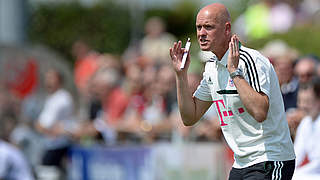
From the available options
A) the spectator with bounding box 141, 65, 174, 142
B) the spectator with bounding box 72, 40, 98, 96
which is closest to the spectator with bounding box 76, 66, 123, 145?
the spectator with bounding box 141, 65, 174, 142

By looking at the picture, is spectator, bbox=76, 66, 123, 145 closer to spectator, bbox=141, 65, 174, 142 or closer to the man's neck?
spectator, bbox=141, 65, 174, 142

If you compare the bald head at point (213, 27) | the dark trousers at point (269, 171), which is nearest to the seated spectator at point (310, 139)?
the dark trousers at point (269, 171)

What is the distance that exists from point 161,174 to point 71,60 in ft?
42.0

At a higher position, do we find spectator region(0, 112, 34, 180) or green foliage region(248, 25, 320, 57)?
green foliage region(248, 25, 320, 57)

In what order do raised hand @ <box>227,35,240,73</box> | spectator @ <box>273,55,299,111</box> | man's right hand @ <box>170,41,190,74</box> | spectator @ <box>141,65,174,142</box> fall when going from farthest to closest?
1. spectator @ <box>141,65,174,142</box>
2. spectator @ <box>273,55,299,111</box>
3. man's right hand @ <box>170,41,190,74</box>
4. raised hand @ <box>227,35,240,73</box>

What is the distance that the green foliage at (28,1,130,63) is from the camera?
2492cm

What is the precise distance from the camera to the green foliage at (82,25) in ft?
81.8

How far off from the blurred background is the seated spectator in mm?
175

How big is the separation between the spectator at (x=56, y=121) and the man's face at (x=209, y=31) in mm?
6835

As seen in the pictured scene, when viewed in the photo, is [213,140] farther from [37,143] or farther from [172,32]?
[172,32]

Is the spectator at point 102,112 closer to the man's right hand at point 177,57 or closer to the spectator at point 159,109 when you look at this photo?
the spectator at point 159,109

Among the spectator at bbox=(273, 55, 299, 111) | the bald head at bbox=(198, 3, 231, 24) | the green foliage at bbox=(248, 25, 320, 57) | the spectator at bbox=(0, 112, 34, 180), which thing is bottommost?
the spectator at bbox=(0, 112, 34, 180)

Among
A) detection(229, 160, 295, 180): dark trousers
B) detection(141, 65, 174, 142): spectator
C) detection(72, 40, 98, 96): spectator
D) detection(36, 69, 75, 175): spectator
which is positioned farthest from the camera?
detection(72, 40, 98, 96): spectator

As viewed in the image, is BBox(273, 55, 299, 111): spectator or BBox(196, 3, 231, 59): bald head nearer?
BBox(196, 3, 231, 59): bald head
